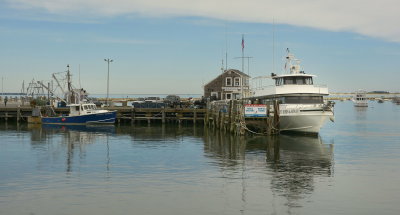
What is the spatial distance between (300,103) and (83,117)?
95.9 feet

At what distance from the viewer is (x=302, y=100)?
4059 centimetres

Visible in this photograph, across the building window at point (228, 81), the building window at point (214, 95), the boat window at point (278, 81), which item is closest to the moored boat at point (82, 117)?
the building window at point (214, 95)

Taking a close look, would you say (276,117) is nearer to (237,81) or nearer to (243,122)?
(243,122)

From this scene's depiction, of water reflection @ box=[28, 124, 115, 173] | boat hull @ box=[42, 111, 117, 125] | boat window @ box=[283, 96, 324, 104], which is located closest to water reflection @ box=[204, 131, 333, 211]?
boat window @ box=[283, 96, 324, 104]

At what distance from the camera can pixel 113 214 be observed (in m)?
15.9

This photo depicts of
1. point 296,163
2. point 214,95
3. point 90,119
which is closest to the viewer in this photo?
point 296,163

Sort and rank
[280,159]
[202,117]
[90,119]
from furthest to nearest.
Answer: [202,117] → [90,119] → [280,159]

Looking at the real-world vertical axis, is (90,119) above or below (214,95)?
below

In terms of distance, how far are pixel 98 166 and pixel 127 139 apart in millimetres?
15372

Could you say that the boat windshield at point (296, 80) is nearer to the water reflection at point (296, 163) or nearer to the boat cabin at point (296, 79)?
the boat cabin at point (296, 79)

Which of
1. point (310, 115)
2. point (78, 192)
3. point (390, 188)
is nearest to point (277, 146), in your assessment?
point (310, 115)

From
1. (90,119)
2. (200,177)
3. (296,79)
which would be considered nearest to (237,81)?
(90,119)

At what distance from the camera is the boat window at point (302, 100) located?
1598 inches

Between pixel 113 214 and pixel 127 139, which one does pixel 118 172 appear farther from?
pixel 127 139
